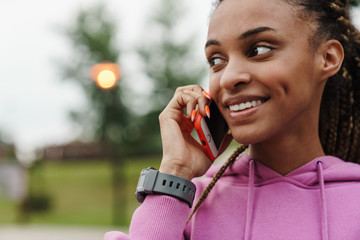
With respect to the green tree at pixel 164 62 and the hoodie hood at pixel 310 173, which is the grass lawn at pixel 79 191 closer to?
the green tree at pixel 164 62

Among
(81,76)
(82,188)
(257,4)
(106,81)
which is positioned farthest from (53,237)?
(257,4)

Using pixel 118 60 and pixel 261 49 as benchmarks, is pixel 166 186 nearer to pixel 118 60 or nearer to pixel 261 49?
pixel 261 49

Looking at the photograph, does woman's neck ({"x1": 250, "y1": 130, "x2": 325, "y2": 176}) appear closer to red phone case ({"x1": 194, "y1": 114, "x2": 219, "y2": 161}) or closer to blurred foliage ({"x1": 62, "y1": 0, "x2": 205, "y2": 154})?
red phone case ({"x1": 194, "y1": 114, "x2": 219, "y2": 161})

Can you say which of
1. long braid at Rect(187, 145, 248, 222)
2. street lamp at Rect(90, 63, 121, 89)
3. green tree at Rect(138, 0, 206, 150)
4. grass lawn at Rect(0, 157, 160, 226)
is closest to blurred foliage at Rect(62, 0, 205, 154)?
green tree at Rect(138, 0, 206, 150)

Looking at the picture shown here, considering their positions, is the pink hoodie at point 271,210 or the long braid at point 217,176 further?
the long braid at point 217,176

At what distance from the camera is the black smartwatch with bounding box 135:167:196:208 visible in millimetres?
1650

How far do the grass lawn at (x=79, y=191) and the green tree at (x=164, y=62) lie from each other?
4.02m

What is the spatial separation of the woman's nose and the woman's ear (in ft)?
1.05

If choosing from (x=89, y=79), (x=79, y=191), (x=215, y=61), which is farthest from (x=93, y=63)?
(x=215, y=61)

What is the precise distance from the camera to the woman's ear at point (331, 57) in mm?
1650

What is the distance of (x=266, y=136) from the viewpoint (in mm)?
1590

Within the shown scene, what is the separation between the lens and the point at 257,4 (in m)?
1.55

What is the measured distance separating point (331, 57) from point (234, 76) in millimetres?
406

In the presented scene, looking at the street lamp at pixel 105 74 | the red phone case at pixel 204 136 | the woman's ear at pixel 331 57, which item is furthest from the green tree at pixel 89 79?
the woman's ear at pixel 331 57
